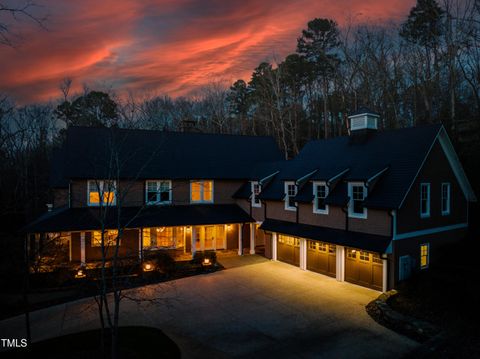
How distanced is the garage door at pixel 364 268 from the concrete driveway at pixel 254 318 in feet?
1.67

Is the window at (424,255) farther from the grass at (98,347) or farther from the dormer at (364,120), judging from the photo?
the grass at (98,347)

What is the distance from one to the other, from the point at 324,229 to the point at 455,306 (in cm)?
679

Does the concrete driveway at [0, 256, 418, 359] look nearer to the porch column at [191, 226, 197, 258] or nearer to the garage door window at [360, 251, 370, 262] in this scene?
the garage door window at [360, 251, 370, 262]

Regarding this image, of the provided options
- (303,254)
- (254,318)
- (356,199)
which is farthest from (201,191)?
(254,318)

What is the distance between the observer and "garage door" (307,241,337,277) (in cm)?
1716

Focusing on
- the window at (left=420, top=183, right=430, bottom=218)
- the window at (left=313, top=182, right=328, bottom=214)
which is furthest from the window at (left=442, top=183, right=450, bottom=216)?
the window at (left=313, top=182, right=328, bottom=214)

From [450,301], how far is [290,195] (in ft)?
32.8

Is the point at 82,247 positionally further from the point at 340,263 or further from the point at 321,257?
the point at 340,263

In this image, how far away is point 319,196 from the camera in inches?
717

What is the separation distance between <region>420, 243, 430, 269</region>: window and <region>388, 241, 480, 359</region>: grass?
1.71 ft

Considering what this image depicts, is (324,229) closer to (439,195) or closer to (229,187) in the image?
(439,195)

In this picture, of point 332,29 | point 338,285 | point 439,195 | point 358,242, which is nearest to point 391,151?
point 439,195

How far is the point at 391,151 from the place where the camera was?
657 inches

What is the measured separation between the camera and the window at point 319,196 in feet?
58.8
